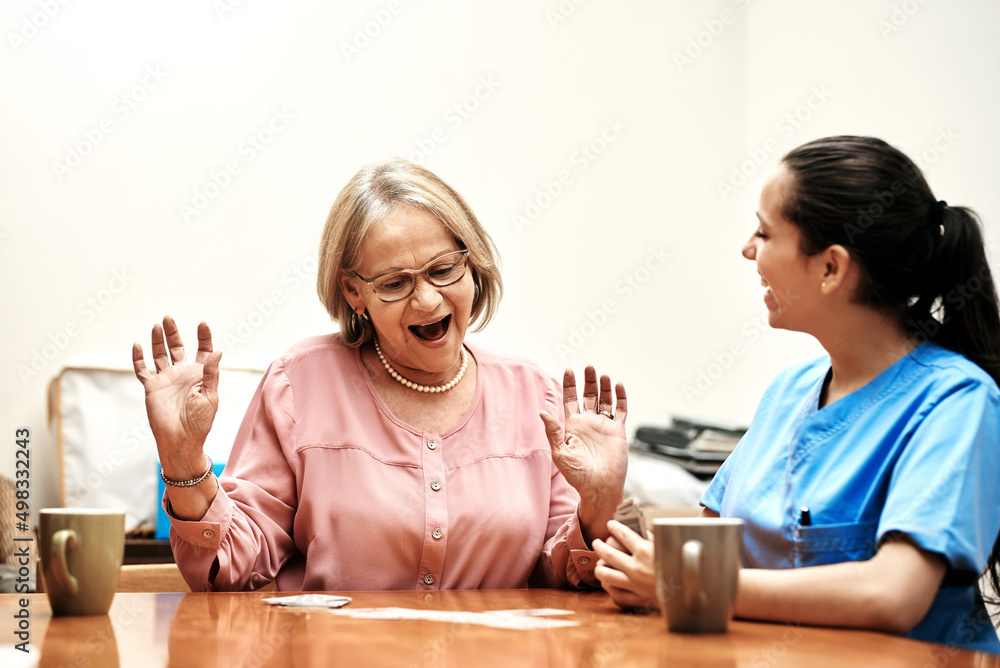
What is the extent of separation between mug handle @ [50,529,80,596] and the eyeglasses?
2.51 ft

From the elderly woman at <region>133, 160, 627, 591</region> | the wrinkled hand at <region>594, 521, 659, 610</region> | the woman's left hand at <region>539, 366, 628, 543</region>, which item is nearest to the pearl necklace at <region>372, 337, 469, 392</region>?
the elderly woman at <region>133, 160, 627, 591</region>

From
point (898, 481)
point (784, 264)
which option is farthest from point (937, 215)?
point (898, 481)

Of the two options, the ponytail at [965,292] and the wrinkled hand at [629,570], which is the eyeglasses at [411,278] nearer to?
the wrinkled hand at [629,570]

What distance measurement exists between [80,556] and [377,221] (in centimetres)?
83

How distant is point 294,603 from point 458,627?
0.27 meters

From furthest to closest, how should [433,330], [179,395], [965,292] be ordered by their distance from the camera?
1. [433,330]
2. [179,395]
3. [965,292]

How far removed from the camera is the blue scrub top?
103cm

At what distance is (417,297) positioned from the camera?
167 centimetres

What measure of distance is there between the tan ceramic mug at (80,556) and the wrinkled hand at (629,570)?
0.60 m

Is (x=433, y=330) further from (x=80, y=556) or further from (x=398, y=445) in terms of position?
(x=80, y=556)

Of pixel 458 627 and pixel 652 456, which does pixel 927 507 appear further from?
pixel 652 456

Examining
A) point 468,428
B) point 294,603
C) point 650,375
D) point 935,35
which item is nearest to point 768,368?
point 650,375

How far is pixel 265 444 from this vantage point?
5.45 feet

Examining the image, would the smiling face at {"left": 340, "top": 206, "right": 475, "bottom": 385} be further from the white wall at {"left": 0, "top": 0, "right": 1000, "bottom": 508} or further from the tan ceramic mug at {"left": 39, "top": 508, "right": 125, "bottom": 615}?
the white wall at {"left": 0, "top": 0, "right": 1000, "bottom": 508}
